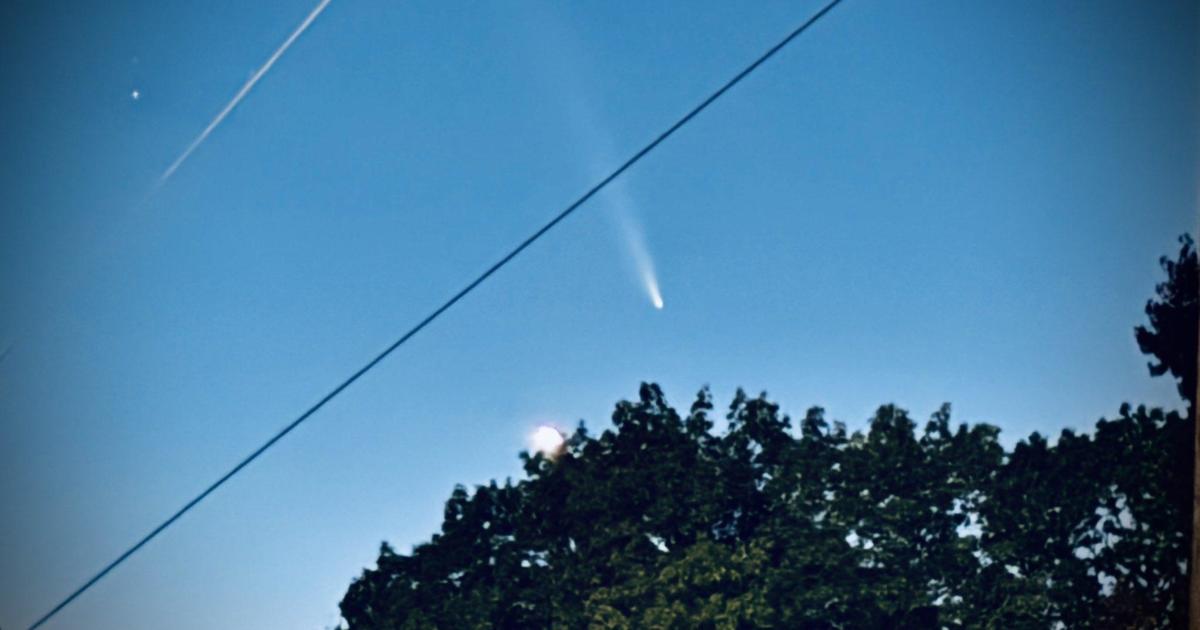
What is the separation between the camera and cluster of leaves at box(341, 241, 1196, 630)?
107 feet

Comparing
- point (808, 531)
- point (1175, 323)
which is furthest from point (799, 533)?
point (1175, 323)

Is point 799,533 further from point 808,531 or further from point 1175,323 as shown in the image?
point 1175,323

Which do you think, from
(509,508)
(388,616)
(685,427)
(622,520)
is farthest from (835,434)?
(388,616)

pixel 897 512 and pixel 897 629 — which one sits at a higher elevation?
pixel 897 512

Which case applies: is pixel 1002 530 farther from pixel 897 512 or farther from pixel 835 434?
pixel 835 434

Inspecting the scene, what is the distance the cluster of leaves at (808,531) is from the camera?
32500mm

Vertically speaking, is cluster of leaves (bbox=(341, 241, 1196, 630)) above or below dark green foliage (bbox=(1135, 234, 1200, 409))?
below

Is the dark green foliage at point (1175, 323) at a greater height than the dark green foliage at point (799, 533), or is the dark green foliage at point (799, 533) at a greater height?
the dark green foliage at point (1175, 323)

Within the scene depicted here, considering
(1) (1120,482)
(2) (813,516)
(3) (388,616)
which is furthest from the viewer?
(3) (388,616)

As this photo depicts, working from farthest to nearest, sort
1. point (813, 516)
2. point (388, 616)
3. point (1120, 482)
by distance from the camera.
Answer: point (388, 616) → point (813, 516) → point (1120, 482)

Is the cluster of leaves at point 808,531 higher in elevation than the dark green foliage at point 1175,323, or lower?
lower

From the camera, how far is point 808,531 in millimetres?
35344

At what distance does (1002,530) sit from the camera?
3384 cm

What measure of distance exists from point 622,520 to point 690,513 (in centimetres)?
254
